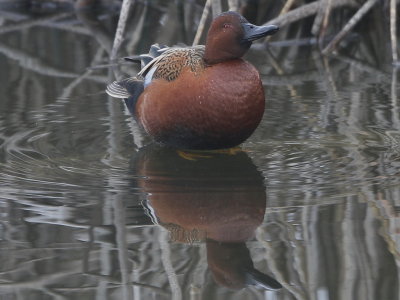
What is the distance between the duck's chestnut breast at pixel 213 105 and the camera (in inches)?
202

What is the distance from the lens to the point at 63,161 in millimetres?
5355

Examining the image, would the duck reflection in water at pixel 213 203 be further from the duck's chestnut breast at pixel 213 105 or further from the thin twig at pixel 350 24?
the thin twig at pixel 350 24

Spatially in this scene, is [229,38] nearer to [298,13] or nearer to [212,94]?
[212,94]

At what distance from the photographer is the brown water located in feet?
12.2

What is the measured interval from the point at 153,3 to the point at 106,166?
5986 millimetres

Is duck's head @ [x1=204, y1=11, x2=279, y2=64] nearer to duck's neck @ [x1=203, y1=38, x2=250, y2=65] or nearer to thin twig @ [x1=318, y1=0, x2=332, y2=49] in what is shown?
duck's neck @ [x1=203, y1=38, x2=250, y2=65]

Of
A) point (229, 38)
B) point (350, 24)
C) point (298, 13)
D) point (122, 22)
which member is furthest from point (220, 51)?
point (298, 13)

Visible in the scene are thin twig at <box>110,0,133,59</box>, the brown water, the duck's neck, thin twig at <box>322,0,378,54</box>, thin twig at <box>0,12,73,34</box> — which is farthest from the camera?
thin twig at <box>0,12,73,34</box>

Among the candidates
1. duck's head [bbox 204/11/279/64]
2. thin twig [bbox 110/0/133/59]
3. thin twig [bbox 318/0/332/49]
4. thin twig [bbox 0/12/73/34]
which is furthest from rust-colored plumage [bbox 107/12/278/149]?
thin twig [bbox 0/12/73/34]

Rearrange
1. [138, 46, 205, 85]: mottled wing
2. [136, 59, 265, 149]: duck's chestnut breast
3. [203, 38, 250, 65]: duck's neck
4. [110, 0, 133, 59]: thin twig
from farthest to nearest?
[110, 0, 133, 59]: thin twig
[138, 46, 205, 85]: mottled wing
[203, 38, 250, 65]: duck's neck
[136, 59, 265, 149]: duck's chestnut breast

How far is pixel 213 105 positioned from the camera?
5.11 meters

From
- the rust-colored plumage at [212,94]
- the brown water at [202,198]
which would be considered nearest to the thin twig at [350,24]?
the brown water at [202,198]

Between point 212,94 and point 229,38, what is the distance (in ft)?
1.23

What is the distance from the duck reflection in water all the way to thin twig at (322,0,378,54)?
2991 mm
